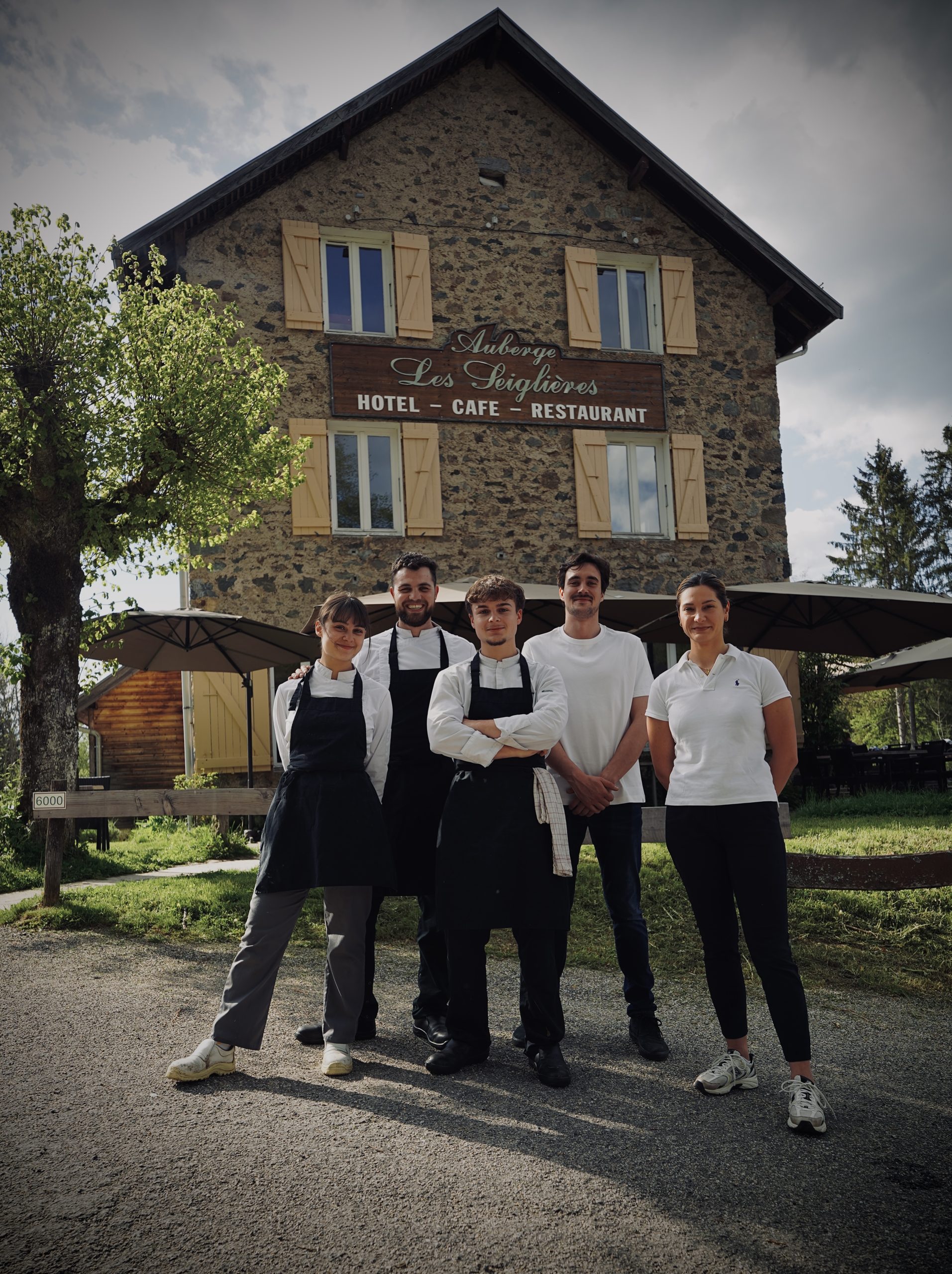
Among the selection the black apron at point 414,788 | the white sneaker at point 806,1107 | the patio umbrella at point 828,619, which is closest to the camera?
the white sneaker at point 806,1107

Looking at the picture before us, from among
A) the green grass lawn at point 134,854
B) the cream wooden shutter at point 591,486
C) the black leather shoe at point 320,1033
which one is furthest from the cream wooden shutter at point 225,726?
the black leather shoe at point 320,1033

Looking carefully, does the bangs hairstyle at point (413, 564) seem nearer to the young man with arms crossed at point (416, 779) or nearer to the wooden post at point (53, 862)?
the young man with arms crossed at point (416, 779)

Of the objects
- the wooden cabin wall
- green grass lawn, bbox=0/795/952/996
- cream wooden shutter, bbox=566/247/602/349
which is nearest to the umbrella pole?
green grass lawn, bbox=0/795/952/996

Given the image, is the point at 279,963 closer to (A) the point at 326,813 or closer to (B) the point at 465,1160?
(A) the point at 326,813

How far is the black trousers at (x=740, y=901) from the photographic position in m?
3.19

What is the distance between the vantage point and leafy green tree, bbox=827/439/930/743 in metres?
32.4

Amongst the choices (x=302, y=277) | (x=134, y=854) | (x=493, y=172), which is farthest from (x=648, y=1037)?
(x=493, y=172)

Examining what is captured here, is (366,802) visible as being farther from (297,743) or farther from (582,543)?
(582,543)

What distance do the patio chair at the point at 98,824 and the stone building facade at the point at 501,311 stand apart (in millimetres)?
2832

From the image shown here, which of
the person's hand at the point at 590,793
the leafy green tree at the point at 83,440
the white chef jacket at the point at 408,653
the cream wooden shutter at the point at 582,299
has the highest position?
the cream wooden shutter at the point at 582,299

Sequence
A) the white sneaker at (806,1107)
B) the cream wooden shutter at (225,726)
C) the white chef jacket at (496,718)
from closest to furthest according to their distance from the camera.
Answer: the white sneaker at (806,1107) < the white chef jacket at (496,718) < the cream wooden shutter at (225,726)

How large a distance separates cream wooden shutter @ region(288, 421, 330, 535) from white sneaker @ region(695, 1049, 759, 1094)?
9598 millimetres

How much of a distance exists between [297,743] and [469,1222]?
1.89m

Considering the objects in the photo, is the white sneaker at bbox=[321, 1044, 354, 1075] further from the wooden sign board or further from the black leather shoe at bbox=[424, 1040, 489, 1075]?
the wooden sign board
